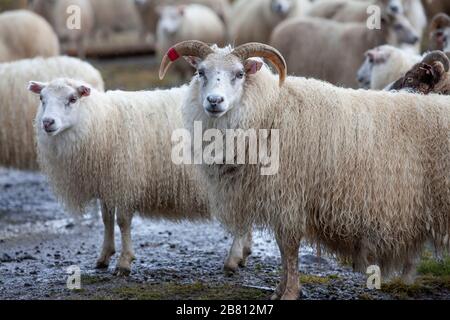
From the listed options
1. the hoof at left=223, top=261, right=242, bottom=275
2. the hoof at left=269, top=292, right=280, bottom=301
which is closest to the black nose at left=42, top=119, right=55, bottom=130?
the hoof at left=223, top=261, right=242, bottom=275

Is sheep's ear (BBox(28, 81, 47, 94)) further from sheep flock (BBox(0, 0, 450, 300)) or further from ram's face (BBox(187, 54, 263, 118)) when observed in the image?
ram's face (BBox(187, 54, 263, 118))

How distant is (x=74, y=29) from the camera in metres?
17.2

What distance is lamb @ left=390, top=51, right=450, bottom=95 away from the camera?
7742 millimetres

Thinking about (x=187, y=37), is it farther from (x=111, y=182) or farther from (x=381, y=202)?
(x=381, y=202)

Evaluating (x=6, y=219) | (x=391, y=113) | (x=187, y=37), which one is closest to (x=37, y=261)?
(x=6, y=219)

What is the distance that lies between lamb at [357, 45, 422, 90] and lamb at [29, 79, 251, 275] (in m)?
2.50

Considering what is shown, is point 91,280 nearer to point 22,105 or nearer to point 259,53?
point 259,53

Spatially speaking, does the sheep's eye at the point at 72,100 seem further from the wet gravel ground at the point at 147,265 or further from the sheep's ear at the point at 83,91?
the wet gravel ground at the point at 147,265

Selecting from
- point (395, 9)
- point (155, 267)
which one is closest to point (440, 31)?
point (395, 9)

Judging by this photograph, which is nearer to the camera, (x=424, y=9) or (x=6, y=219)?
(x=6, y=219)

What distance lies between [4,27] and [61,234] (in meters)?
4.81

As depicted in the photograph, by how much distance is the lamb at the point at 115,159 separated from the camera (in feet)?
25.8

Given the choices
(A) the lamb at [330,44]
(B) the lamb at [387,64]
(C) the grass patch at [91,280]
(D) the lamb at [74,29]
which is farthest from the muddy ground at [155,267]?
(D) the lamb at [74,29]

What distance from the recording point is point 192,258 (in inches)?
340
